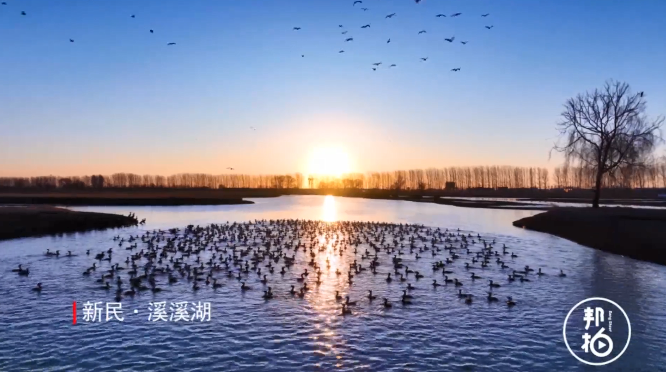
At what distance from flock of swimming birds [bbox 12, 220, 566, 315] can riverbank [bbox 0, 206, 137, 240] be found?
9.71 metres

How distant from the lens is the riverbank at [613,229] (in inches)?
1289

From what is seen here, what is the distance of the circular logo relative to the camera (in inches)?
575

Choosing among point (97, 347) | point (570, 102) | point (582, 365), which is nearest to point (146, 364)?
point (97, 347)

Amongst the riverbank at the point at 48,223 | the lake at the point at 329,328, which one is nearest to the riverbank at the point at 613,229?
the lake at the point at 329,328

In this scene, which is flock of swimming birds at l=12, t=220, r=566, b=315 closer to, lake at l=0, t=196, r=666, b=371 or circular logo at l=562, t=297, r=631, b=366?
lake at l=0, t=196, r=666, b=371

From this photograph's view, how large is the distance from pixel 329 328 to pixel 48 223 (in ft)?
145

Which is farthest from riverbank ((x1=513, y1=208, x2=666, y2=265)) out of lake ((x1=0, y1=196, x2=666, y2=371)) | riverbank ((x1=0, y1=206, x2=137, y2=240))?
riverbank ((x1=0, y1=206, x2=137, y2=240))

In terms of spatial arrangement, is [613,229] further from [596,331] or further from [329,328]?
[329,328]

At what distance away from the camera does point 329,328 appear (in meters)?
16.8

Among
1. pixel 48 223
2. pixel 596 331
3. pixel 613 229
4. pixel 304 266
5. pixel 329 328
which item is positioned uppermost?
pixel 48 223

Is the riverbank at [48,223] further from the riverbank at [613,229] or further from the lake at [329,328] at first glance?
the riverbank at [613,229]

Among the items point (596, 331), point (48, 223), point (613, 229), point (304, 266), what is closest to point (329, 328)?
point (596, 331)

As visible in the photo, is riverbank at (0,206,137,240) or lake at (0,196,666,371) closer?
→ lake at (0,196,666,371)

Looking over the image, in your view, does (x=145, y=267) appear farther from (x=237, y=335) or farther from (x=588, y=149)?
(x=588, y=149)
